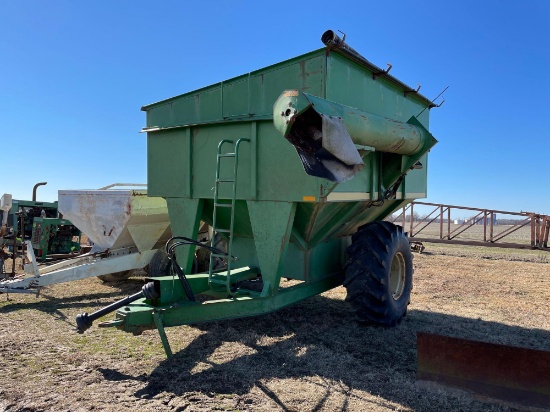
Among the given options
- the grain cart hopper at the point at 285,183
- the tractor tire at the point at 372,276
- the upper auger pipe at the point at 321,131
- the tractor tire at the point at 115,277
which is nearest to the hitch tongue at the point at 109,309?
the grain cart hopper at the point at 285,183

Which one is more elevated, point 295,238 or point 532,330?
point 295,238

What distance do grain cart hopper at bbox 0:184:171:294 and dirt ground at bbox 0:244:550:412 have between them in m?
0.53

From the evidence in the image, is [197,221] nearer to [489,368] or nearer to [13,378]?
[13,378]

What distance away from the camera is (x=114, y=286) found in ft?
25.2

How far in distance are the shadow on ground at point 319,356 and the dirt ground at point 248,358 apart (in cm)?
1

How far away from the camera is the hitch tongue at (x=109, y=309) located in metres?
3.95

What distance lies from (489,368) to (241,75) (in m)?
3.74

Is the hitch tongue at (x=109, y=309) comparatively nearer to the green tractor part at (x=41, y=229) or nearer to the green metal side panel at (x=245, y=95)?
the green metal side panel at (x=245, y=95)

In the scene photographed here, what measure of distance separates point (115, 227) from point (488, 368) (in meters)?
5.68

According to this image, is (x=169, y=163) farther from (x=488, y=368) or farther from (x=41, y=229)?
(x=41, y=229)

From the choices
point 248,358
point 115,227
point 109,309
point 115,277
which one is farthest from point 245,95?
point 115,277

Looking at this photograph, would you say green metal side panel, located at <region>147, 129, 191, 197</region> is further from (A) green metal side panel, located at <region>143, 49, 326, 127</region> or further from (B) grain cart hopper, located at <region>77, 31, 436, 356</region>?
(A) green metal side panel, located at <region>143, 49, 326, 127</region>

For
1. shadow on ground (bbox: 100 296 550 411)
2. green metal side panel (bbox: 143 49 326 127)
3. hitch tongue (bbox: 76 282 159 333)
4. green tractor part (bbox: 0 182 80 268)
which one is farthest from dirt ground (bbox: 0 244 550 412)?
green metal side panel (bbox: 143 49 326 127)

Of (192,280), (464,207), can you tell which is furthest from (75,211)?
(464,207)
